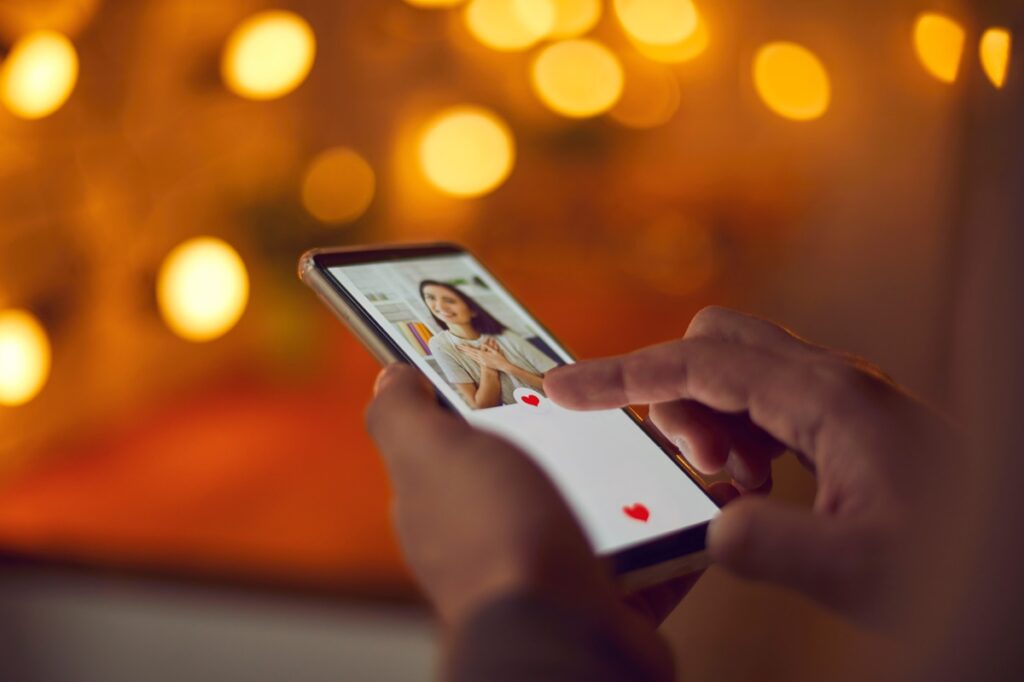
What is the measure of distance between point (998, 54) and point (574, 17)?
1.30 metres

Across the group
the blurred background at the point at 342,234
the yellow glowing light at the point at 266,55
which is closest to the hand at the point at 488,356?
the blurred background at the point at 342,234

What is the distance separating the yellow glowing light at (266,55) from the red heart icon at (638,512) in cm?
120

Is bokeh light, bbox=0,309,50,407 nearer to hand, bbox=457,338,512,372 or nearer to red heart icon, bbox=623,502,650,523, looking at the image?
hand, bbox=457,338,512,372

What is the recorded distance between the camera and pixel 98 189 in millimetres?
1467

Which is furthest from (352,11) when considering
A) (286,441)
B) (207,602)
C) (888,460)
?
(888,460)

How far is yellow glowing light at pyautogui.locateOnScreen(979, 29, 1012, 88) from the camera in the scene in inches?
19.0

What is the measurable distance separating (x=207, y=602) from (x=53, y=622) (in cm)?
23

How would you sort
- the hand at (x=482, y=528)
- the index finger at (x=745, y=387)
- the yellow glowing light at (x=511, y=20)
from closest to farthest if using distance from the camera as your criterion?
the hand at (x=482, y=528)
the index finger at (x=745, y=387)
the yellow glowing light at (x=511, y=20)

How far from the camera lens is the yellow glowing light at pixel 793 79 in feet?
5.60

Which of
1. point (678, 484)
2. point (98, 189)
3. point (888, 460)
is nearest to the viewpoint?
point (888, 460)

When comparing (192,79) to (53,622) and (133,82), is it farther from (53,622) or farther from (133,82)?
(53,622)

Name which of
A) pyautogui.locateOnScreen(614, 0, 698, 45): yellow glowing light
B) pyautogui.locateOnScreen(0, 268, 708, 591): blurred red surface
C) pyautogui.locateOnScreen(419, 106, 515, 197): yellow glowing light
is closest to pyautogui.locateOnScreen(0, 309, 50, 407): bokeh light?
pyautogui.locateOnScreen(0, 268, 708, 591): blurred red surface

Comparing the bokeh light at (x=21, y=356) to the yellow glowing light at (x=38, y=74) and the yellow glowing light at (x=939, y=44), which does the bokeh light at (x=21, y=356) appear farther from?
the yellow glowing light at (x=939, y=44)

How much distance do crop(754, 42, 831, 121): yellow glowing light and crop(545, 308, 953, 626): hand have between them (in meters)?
1.25
